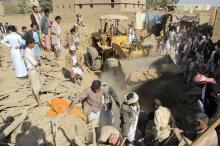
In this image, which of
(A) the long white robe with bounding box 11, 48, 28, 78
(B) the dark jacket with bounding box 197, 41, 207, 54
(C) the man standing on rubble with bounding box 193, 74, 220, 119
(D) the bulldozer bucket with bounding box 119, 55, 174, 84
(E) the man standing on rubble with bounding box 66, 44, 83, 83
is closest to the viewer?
(C) the man standing on rubble with bounding box 193, 74, 220, 119

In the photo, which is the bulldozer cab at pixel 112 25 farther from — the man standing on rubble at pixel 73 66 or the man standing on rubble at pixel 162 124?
the man standing on rubble at pixel 162 124

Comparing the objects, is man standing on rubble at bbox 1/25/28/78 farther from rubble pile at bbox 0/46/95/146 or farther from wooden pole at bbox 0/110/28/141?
wooden pole at bbox 0/110/28/141

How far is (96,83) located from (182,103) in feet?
16.1

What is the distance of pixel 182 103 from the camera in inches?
381

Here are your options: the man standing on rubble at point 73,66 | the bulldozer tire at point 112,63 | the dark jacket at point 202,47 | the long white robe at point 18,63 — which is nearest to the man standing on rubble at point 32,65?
the long white robe at point 18,63

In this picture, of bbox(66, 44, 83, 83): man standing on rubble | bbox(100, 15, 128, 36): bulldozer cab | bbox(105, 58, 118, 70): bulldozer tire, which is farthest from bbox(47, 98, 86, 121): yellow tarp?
bbox(100, 15, 128, 36): bulldozer cab

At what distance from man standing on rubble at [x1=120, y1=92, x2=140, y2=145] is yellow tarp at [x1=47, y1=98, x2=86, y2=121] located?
3.23 ft

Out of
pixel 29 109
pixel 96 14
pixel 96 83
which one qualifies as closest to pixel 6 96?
pixel 29 109

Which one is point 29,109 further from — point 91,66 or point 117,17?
point 117,17

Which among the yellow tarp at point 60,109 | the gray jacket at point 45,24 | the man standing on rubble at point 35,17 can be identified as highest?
the man standing on rubble at point 35,17

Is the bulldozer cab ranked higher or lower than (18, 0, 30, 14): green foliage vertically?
higher

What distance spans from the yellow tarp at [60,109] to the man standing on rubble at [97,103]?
0.47 feet

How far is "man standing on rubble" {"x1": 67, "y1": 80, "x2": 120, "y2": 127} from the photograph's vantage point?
5875mm

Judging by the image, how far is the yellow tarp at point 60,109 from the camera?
6184mm
